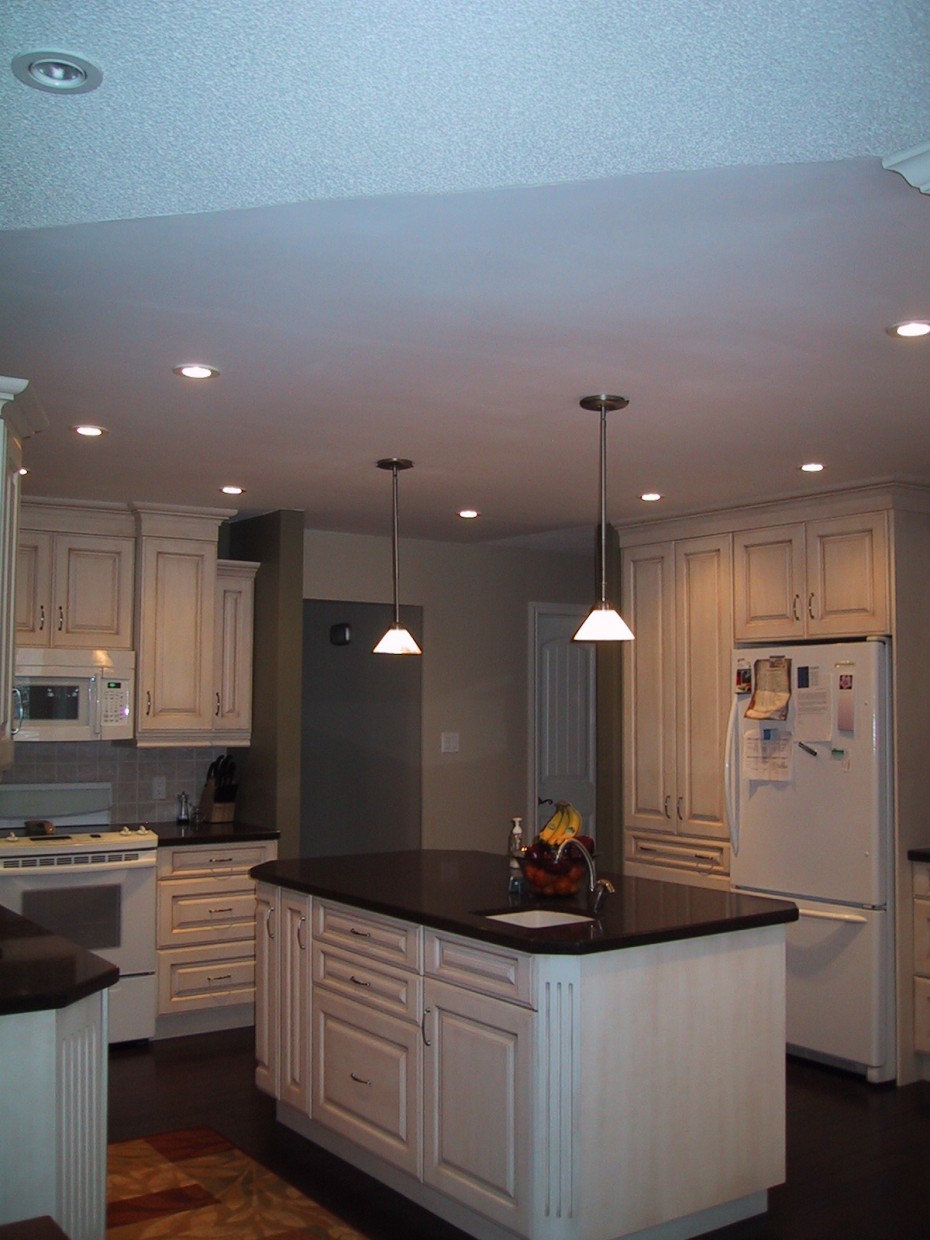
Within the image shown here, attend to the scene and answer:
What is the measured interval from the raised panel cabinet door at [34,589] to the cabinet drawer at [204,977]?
1556mm

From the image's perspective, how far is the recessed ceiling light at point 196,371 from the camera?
338cm

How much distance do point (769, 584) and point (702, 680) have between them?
592mm

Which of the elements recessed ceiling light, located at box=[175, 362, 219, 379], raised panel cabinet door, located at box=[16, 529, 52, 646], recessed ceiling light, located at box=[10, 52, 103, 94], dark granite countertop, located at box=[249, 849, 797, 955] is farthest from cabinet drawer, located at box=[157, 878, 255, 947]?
recessed ceiling light, located at box=[10, 52, 103, 94]

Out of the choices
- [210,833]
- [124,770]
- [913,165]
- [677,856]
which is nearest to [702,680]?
[677,856]

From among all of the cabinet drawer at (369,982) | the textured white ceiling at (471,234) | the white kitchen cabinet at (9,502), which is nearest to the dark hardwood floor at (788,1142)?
the cabinet drawer at (369,982)

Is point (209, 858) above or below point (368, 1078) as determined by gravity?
above

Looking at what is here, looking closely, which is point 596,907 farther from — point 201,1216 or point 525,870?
point 201,1216

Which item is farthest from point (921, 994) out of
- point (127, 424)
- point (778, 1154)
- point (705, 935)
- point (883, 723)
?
point (127, 424)

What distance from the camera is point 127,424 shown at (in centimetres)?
407

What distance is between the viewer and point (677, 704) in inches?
231

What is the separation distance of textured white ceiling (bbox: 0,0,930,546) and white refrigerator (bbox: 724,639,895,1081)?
897 mm

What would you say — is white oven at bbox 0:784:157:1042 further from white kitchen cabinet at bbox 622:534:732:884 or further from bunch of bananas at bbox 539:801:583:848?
white kitchen cabinet at bbox 622:534:732:884

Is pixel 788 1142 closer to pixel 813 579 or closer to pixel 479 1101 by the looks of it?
pixel 479 1101

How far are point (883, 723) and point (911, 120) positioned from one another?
3524mm
